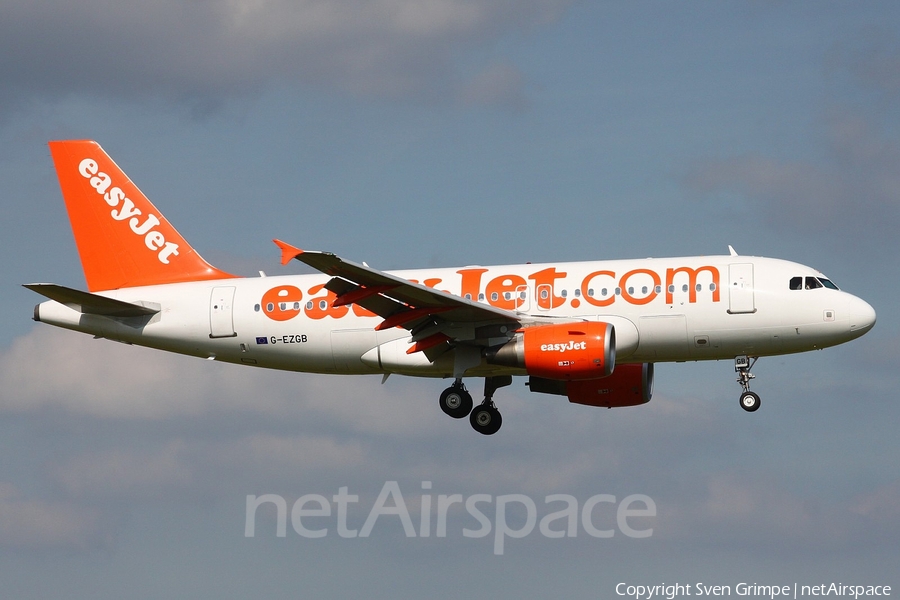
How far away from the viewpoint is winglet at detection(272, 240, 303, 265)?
107 ft

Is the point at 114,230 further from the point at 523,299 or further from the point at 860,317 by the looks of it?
the point at 860,317

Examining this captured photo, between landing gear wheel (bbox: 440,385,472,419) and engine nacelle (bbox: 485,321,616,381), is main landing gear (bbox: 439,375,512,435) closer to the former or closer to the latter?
landing gear wheel (bbox: 440,385,472,419)

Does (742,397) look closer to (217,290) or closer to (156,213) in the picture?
(217,290)

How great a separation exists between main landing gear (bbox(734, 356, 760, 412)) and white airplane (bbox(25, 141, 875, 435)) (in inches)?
1.5


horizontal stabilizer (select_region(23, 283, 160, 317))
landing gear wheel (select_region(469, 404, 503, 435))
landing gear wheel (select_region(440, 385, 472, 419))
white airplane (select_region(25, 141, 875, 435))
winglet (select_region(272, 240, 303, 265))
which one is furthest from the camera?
landing gear wheel (select_region(469, 404, 503, 435))

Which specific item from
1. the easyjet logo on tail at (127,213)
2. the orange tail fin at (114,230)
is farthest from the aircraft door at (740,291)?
the easyjet logo on tail at (127,213)

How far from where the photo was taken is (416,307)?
3784cm

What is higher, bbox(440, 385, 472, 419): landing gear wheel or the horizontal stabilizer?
the horizontal stabilizer

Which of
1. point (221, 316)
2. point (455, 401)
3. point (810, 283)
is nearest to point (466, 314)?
point (455, 401)

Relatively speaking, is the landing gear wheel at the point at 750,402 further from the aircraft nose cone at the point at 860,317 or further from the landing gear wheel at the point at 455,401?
the landing gear wheel at the point at 455,401

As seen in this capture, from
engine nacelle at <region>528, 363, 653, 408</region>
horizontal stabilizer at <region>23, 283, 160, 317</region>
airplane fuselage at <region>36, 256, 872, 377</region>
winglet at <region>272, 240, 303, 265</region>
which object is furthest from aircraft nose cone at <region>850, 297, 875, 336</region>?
horizontal stabilizer at <region>23, 283, 160, 317</region>

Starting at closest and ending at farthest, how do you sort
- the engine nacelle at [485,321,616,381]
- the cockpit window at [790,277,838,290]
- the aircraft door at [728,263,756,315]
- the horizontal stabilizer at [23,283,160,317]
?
the engine nacelle at [485,321,616,381] → the aircraft door at [728,263,756,315] → the cockpit window at [790,277,838,290] → the horizontal stabilizer at [23,283,160,317]

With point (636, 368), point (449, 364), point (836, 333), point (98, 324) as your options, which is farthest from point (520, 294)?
point (98, 324)

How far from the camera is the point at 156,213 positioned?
45188 mm
